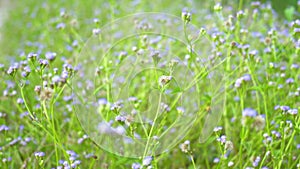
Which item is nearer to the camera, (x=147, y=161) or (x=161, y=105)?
(x=147, y=161)

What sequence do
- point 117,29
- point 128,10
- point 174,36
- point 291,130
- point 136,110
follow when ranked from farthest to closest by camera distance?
point 128,10 < point 117,29 < point 174,36 < point 136,110 < point 291,130

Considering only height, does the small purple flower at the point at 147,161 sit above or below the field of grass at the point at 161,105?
below

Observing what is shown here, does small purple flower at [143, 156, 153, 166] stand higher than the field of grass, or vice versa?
the field of grass

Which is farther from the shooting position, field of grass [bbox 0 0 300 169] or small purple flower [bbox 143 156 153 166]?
field of grass [bbox 0 0 300 169]

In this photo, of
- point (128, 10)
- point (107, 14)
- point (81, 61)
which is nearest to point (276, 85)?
point (81, 61)

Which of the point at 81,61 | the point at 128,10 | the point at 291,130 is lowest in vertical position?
the point at 291,130

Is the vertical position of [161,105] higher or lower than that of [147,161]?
higher

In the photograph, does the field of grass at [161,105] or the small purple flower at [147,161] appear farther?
the field of grass at [161,105]

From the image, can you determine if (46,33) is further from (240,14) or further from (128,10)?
(240,14)
